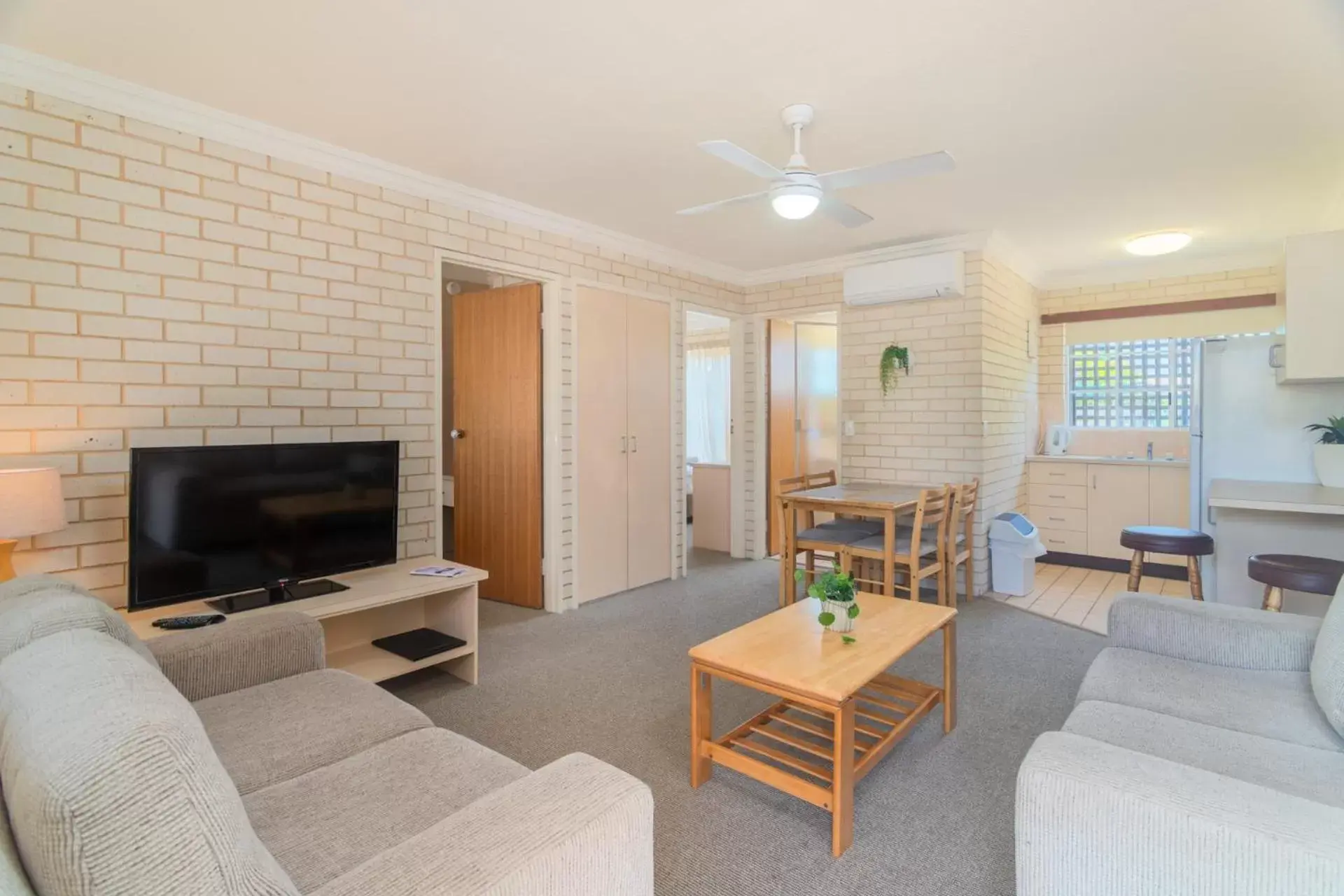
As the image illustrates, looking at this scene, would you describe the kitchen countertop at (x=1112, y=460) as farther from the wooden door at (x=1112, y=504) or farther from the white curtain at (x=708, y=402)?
the white curtain at (x=708, y=402)

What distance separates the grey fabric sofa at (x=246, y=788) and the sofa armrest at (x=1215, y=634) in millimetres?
1874

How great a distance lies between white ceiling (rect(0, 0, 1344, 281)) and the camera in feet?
6.98

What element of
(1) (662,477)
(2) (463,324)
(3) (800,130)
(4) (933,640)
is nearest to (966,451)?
(4) (933,640)

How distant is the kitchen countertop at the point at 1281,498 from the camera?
2.78 metres

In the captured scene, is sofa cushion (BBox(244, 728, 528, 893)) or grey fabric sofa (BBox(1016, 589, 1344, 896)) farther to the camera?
sofa cushion (BBox(244, 728, 528, 893))

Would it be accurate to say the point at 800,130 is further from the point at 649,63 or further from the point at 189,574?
the point at 189,574

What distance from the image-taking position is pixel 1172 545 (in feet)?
11.3

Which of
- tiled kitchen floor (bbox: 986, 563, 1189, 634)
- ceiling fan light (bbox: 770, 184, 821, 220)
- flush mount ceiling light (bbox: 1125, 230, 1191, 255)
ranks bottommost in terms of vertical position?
tiled kitchen floor (bbox: 986, 563, 1189, 634)

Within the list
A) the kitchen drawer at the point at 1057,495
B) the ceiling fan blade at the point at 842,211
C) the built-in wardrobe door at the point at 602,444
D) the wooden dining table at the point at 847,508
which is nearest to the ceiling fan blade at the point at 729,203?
the ceiling fan blade at the point at 842,211

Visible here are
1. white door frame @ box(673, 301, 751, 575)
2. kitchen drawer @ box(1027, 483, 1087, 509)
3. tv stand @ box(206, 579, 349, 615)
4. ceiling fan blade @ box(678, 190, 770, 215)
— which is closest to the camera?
tv stand @ box(206, 579, 349, 615)

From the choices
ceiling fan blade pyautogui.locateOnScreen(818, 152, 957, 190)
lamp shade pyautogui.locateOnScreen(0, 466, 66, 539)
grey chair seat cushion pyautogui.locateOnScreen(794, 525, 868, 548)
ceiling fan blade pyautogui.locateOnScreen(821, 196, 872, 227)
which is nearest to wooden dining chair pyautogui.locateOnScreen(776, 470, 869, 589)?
grey chair seat cushion pyautogui.locateOnScreen(794, 525, 868, 548)

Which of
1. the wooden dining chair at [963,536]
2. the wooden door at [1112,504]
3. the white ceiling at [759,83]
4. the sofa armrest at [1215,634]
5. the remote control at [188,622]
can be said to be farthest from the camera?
the wooden door at [1112,504]

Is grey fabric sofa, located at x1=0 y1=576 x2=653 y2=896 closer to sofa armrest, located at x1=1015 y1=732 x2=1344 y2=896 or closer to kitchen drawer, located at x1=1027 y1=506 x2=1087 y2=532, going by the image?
sofa armrest, located at x1=1015 y1=732 x2=1344 y2=896

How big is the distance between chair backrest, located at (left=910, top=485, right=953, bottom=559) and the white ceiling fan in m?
1.82
